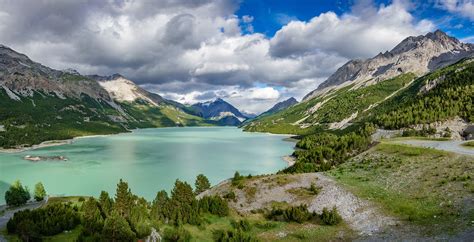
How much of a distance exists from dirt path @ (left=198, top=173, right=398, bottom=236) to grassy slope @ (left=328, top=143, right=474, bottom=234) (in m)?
1.74

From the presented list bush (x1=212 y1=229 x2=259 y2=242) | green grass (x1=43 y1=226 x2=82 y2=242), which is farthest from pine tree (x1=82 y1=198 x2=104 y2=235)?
bush (x1=212 y1=229 x2=259 y2=242)

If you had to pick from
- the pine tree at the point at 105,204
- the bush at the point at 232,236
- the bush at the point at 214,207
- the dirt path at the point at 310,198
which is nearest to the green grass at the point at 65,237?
the pine tree at the point at 105,204

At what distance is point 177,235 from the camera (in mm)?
31469

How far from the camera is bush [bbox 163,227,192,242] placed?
31.3m

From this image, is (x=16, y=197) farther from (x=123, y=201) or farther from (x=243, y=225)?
(x=243, y=225)

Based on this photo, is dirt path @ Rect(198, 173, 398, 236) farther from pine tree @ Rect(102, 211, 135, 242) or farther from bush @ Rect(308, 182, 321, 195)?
pine tree @ Rect(102, 211, 135, 242)

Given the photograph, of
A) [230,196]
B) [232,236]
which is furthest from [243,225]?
[230,196]

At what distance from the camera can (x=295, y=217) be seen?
36.7m

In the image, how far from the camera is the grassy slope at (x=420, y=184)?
30.7m

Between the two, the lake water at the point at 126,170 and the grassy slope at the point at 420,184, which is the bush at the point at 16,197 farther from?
the grassy slope at the point at 420,184

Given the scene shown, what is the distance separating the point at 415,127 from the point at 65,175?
113 m

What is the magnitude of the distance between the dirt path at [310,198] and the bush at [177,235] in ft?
37.4

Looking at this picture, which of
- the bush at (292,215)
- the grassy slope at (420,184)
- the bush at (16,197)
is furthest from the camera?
the bush at (16,197)

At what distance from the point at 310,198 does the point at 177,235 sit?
19658 millimetres
